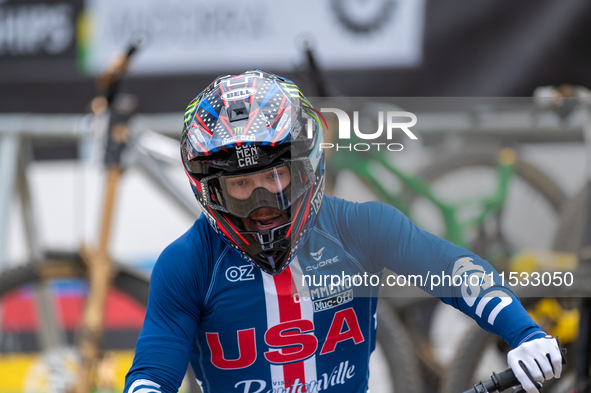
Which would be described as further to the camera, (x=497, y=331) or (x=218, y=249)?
(x=218, y=249)

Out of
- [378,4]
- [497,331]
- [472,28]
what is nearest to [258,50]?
[378,4]

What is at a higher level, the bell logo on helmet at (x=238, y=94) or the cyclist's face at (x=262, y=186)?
the bell logo on helmet at (x=238, y=94)

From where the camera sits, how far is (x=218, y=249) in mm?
1474

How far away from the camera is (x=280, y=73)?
362 cm

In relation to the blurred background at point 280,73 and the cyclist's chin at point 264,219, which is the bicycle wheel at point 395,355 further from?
the cyclist's chin at point 264,219

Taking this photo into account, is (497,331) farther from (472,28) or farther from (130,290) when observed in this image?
(472,28)

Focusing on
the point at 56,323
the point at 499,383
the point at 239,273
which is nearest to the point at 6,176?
the point at 56,323

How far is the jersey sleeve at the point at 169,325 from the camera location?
1.29 metres

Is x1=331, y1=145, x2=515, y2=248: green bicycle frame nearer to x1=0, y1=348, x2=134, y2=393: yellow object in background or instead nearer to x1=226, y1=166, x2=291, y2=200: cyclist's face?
x1=226, y1=166, x2=291, y2=200: cyclist's face

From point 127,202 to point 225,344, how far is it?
102 inches

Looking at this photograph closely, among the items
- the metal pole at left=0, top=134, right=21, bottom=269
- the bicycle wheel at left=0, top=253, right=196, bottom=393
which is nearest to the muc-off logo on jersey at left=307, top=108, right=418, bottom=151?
the bicycle wheel at left=0, top=253, right=196, bottom=393

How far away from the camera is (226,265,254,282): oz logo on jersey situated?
1450 mm

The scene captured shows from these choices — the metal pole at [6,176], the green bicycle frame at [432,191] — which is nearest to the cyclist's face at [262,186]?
the green bicycle frame at [432,191]

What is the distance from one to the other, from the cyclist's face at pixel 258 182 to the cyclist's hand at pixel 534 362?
2.11ft
